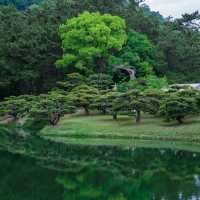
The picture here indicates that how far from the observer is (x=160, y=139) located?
3778 cm

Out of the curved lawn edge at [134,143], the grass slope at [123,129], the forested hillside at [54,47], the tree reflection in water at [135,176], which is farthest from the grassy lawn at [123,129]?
the forested hillside at [54,47]

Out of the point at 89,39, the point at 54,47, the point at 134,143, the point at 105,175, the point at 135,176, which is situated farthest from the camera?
the point at 54,47

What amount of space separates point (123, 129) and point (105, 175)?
15.0m

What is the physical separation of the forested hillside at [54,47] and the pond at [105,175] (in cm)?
2978

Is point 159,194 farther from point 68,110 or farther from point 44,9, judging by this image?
point 44,9

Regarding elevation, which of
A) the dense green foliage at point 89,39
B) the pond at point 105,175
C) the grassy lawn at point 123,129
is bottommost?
the grassy lawn at point 123,129

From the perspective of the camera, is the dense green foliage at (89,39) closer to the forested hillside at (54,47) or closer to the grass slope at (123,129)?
the forested hillside at (54,47)

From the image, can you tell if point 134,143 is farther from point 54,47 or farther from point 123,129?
point 54,47

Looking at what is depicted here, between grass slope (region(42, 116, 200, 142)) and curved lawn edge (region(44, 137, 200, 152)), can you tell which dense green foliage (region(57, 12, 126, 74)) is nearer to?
grass slope (region(42, 116, 200, 142))

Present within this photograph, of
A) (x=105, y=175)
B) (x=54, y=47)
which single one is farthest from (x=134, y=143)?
(x=54, y=47)

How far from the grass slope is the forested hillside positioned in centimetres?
1801

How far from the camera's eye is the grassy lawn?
37.8 metres

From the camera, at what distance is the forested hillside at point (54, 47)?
209ft

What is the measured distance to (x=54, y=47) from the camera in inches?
2594
